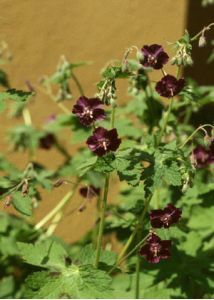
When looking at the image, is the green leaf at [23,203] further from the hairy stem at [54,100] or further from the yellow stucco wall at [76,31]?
the hairy stem at [54,100]

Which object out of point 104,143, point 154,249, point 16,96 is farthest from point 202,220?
point 16,96

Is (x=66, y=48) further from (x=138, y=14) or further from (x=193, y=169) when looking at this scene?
(x=193, y=169)

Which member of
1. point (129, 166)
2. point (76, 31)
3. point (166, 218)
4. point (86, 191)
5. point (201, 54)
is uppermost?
point (201, 54)

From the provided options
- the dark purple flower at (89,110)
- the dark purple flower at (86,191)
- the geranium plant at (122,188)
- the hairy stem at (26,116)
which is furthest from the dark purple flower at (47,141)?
the dark purple flower at (89,110)

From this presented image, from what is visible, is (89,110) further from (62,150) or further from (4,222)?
(62,150)

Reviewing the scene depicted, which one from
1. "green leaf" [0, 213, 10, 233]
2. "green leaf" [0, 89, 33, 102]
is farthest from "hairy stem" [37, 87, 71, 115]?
"green leaf" [0, 89, 33, 102]

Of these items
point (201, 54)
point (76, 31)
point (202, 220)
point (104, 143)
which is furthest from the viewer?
point (201, 54)
